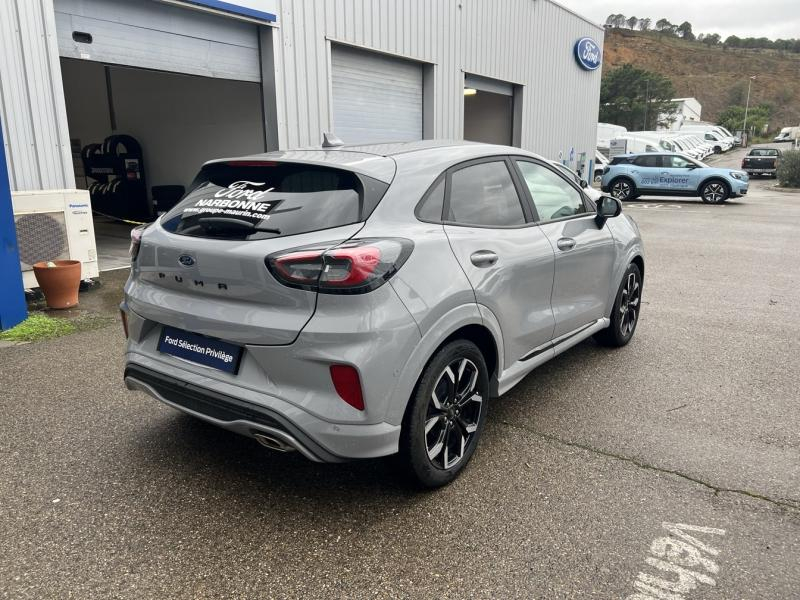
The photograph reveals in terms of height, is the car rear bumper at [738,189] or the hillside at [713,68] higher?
the hillside at [713,68]

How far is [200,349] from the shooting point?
2.76 m

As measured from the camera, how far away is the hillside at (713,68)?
11112 centimetres

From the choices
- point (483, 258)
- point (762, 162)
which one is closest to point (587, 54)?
point (762, 162)

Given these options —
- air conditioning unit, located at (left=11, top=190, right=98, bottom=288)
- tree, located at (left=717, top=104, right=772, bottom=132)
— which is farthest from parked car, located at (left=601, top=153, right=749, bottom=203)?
tree, located at (left=717, top=104, right=772, bottom=132)

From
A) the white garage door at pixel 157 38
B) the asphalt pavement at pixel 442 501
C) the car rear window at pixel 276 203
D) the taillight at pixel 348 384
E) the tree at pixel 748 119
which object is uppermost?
the tree at pixel 748 119

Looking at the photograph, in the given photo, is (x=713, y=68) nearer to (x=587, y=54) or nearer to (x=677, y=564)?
(x=587, y=54)

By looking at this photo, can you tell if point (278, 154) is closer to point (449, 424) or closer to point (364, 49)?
point (449, 424)

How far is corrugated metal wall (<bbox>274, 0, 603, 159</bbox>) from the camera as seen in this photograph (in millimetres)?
9562

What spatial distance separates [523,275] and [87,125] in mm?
15605

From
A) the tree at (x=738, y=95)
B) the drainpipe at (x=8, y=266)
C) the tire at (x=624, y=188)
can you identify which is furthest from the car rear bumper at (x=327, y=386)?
the tree at (x=738, y=95)

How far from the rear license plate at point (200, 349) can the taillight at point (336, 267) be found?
1.38 feet

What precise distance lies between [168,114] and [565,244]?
40.6ft

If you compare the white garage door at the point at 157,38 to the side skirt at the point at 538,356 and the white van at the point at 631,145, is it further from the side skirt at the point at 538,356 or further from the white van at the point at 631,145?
the white van at the point at 631,145

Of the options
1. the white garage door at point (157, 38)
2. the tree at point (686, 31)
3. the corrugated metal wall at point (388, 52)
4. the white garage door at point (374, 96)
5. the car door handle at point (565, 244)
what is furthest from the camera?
the tree at point (686, 31)
